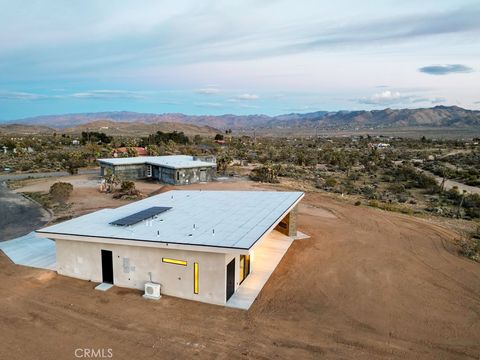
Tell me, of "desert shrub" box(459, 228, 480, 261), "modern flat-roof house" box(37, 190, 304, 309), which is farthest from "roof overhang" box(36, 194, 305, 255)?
"desert shrub" box(459, 228, 480, 261)

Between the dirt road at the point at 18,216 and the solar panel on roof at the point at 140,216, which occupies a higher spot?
the solar panel on roof at the point at 140,216

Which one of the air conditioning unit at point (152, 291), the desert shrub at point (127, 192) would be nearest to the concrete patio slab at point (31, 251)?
the air conditioning unit at point (152, 291)

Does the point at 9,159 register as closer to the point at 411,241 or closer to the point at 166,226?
the point at 166,226

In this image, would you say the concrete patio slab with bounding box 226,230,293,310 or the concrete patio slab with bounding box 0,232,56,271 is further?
the concrete patio slab with bounding box 0,232,56,271

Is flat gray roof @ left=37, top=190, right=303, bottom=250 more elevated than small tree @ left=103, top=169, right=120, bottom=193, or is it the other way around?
flat gray roof @ left=37, top=190, right=303, bottom=250

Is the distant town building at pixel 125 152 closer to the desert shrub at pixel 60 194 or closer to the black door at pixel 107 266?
the desert shrub at pixel 60 194

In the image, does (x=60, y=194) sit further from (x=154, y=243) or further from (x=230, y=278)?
(x=230, y=278)

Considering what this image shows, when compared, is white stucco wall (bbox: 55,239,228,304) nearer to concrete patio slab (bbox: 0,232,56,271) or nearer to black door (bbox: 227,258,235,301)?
black door (bbox: 227,258,235,301)

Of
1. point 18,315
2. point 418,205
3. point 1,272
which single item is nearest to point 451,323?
point 18,315
